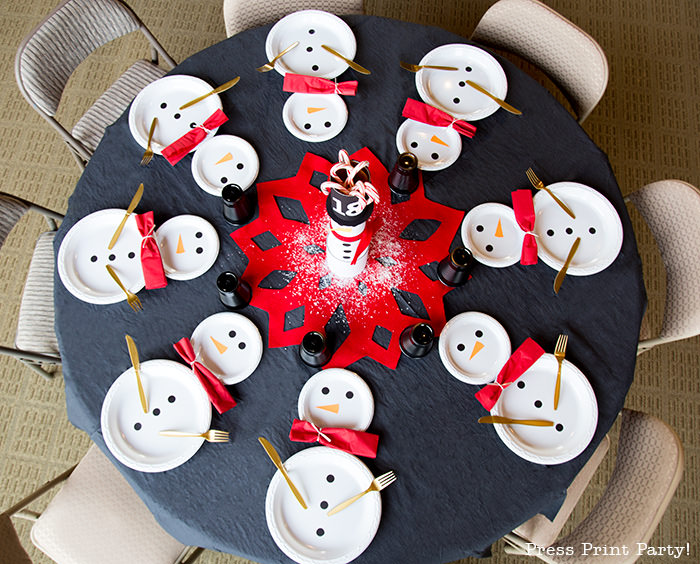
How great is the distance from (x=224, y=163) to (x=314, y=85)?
33 centimetres

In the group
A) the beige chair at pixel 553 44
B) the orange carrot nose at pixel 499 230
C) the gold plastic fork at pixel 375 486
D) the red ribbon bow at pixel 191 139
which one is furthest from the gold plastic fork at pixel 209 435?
the beige chair at pixel 553 44

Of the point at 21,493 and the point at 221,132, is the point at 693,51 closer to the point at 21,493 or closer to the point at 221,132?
the point at 221,132

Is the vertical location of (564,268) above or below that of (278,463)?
above

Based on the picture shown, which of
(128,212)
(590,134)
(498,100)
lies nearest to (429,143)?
(498,100)

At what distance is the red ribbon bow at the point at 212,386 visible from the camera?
1.19m

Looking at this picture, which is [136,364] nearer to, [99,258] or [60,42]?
[99,258]

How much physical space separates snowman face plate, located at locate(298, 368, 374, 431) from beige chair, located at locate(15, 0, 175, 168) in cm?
115

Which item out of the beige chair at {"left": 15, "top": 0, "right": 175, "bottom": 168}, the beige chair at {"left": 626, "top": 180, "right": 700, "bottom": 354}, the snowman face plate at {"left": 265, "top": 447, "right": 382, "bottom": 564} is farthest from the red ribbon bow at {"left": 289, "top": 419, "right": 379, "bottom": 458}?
the beige chair at {"left": 15, "top": 0, "right": 175, "bottom": 168}

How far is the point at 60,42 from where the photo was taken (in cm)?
161

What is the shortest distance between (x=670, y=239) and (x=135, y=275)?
148cm

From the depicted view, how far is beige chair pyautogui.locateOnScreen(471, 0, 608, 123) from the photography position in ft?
5.33

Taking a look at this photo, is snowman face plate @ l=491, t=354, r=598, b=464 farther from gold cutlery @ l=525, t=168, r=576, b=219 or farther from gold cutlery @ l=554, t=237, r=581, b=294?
gold cutlery @ l=525, t=168, r=576, b=219

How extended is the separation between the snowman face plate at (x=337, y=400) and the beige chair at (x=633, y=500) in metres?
0.61

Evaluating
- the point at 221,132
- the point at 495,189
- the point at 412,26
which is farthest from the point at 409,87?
the point at 221,132
